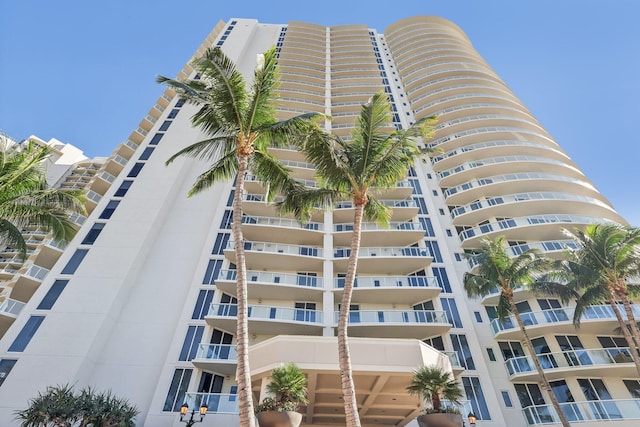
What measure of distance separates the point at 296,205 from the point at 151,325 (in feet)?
49.8

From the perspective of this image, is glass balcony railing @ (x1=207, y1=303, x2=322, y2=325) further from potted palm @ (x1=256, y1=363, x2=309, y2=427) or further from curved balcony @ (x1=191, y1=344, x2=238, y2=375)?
potted palm @ (x1=256, y1=363, x2=309, y2=427)

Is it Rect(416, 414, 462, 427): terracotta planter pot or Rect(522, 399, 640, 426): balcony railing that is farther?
Rect(522, 399, 640, 426): balcony railing

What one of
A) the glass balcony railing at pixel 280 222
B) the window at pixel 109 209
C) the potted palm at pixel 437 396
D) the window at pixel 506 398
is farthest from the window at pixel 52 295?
the window at pixel 506 398

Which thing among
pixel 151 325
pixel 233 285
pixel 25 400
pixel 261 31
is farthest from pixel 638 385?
pixel 261 31

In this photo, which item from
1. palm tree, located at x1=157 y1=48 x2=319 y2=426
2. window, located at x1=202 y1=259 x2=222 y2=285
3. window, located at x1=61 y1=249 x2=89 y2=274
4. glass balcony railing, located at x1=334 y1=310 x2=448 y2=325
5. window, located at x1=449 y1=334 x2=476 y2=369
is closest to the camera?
palm tree, located at x1=157 y1=48 x2=319 y2=426

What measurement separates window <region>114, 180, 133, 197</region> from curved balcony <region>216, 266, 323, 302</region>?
13.4 m

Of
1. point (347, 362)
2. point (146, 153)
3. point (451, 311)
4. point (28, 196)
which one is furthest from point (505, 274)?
point (146, 153)

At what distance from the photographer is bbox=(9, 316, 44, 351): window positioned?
2072cm

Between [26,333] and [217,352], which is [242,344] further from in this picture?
[26,333]

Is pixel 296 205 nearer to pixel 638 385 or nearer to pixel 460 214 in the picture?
pixel 460 214

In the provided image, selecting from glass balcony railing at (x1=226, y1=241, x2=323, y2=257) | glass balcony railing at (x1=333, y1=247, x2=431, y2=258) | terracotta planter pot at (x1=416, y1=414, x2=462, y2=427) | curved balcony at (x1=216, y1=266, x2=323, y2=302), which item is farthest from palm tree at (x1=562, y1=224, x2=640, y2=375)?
glass balcony railing at (x1=226, y1=241, x2=323, y2=257)

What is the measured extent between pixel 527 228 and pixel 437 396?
2168cm

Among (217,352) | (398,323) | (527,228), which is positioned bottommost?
(217,352)

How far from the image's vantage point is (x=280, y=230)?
28625 millimetres
